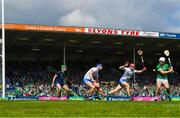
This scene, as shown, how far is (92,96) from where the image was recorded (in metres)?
23.7

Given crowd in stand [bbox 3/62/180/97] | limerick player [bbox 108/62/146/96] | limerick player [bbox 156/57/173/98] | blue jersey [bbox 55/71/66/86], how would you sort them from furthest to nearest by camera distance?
crowd in stand [bbox 3/62/180/97], blue jersey [bbox 55/71/66/86], limerick player [bbox 108/62/146/96], limerick player [bbox 156/57/173/98]

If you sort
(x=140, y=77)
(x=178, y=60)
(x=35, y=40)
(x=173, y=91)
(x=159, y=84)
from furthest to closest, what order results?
1. (x=178, y=60)
2. (x=140, y=77)
3. (x=173, y=91)
4. (x=35, y=40)
5. (x=159, y=84)

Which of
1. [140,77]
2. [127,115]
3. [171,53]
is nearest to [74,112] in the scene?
[127,115]

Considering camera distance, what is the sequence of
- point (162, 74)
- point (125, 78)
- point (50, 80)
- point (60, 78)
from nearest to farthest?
point (162, 74) → point (125, 78) → point (60, 78) → point (50, 80)

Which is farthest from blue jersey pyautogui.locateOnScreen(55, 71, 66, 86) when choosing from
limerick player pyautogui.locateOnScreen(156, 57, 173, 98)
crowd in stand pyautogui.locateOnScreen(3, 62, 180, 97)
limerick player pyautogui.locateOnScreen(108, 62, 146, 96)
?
crowd in stand pyautogui.locateOnScreen(3, 62, 180, 97)

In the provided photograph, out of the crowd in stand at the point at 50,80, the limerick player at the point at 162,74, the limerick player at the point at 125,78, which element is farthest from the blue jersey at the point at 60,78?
the crowd in stand at the point at 50,80

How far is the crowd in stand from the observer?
45122 mm

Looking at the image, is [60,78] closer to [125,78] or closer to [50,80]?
[125,78]

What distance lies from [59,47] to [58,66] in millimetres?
6138

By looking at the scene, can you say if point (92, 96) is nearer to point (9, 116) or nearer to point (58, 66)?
point (9, 116)

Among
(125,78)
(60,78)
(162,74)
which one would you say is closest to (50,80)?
(60,78)

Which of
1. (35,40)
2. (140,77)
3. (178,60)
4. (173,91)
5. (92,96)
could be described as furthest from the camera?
(178,60)

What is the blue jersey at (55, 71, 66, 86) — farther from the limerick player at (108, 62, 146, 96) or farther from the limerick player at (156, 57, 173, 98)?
the limerick player at (156, 57, 173, 98)

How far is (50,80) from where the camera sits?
5053 cm
